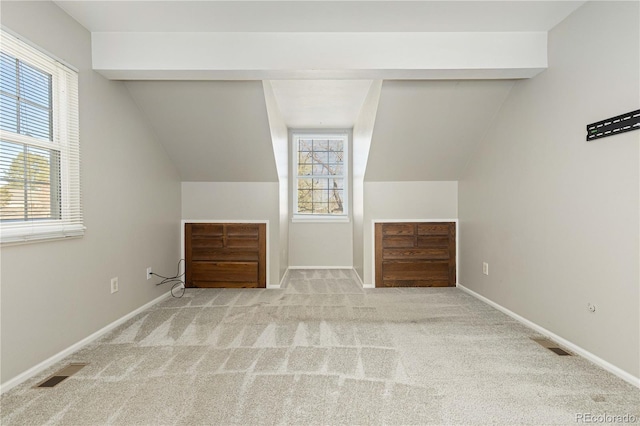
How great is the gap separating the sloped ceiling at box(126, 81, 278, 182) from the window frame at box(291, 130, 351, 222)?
1.40m

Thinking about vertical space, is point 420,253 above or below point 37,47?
below

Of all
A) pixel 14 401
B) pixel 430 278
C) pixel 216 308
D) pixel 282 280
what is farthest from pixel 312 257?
pixel 14 401

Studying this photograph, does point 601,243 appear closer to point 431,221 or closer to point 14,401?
point 431,221

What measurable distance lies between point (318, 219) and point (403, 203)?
1664 millimetres

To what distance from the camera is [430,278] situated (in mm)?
4293

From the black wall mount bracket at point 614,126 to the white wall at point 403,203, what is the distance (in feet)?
7.08

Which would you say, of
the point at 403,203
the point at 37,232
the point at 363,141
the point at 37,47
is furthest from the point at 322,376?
the point at 363,141

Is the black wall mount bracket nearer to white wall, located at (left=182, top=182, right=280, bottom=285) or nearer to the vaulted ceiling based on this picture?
the vaulted ceiling

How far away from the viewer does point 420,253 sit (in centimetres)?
429

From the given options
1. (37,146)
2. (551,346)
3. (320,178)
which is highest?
(320,178)

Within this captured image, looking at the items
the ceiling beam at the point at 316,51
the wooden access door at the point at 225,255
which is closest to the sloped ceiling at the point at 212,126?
the ceiling beam at the point at 316,51

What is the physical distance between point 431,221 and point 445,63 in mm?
2162

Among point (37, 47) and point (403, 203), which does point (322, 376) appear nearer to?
point (37, 47)

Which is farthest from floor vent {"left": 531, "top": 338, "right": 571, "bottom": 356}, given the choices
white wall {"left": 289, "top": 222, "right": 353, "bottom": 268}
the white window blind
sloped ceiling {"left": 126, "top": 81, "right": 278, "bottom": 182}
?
the white window blind
